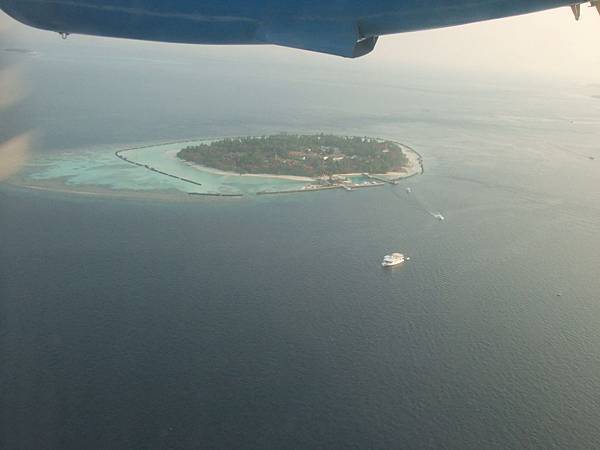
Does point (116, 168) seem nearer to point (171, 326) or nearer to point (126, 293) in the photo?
point (126, 293)

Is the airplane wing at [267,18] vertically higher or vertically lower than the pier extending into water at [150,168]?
higher

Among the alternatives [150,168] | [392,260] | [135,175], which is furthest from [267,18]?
[150,168]

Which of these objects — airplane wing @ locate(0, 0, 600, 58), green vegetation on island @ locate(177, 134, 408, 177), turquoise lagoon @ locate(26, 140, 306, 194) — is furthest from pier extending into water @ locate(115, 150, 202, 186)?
airplane wing @ locate(0, 0, 600, 58)

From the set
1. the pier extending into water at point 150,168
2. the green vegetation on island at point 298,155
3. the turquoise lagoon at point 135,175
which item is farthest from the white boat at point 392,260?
the pier extending into water at point 150,168

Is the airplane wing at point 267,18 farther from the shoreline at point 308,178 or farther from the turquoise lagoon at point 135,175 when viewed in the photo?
the shoreline at point 308,178

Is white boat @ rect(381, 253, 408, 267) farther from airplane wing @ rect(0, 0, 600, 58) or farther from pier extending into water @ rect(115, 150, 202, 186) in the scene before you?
airplane wing @ rect(0, 0, 600, 58)

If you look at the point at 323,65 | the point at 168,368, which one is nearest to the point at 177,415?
the point at 168,368
